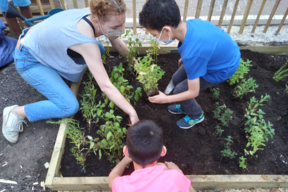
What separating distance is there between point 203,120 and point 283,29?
3.05 meters

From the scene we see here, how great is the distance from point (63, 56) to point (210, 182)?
1.99 m

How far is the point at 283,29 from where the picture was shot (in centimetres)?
392

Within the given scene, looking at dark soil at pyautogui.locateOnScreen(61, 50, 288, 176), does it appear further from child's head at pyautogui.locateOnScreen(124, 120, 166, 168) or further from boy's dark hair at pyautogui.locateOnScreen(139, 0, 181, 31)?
boy's dark hair at pyautogui.locateOnScreen(139, 0, 181, 31)

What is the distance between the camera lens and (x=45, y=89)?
2275mm

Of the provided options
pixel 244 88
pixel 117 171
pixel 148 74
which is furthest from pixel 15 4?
pixel 244 88

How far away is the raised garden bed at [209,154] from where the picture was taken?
6.11ft

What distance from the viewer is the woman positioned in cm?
185

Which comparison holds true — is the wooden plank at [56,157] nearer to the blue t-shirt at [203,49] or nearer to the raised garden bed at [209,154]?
the raised garden bed at [209,154]

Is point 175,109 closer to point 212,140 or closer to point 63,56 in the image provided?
point 212,140

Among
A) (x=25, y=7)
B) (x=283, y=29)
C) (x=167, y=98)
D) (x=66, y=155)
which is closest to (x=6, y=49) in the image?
(x=25, y=7)

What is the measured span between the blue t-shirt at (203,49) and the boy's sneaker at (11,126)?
6.70 ft

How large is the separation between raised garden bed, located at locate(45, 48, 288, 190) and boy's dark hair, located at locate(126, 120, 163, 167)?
694 mm

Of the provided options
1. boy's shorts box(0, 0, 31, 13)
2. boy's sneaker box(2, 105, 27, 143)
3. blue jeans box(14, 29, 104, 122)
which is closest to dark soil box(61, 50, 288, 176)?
blue jeans box(14, 29, 104, 122)

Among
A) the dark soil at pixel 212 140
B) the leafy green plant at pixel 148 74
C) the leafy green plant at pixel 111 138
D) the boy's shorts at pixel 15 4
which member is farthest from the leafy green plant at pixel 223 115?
the boy's shorts at pixel 15 4
